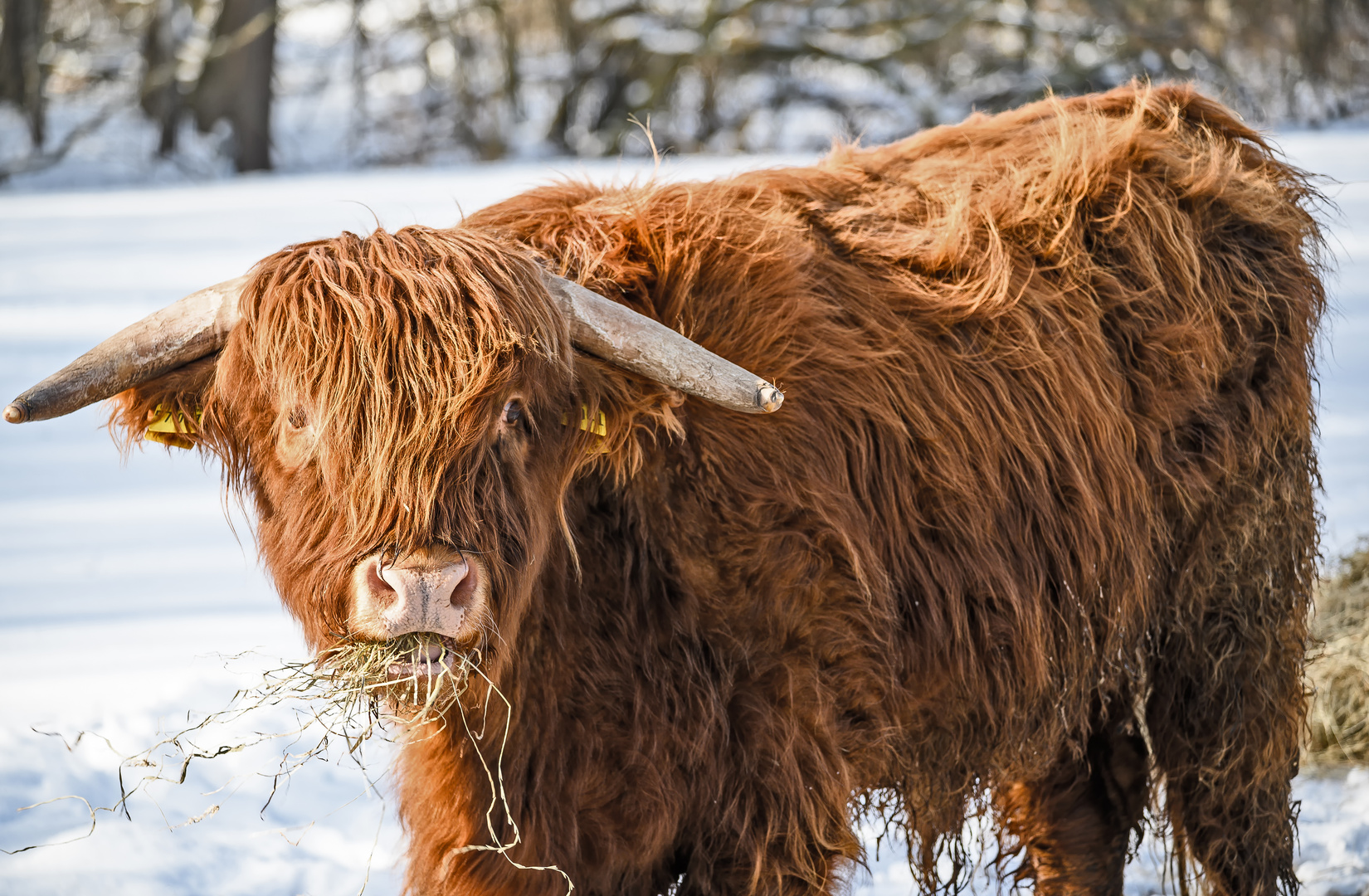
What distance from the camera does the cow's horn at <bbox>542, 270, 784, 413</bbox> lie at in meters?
2.05

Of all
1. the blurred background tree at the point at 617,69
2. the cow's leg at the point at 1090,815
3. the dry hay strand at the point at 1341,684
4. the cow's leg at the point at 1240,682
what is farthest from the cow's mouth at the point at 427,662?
the blurred background tree at the point at 617,69

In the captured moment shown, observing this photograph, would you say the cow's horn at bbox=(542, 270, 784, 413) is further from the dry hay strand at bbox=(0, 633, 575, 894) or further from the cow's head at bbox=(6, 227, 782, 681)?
the dry hay strand at bbox=(0, 633, 575, 894)

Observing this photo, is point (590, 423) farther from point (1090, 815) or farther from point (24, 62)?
point (24, 62)

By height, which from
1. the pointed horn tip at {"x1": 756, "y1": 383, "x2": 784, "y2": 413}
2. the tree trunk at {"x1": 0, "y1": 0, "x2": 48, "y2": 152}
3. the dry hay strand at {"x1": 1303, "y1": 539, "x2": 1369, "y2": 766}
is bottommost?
the tree trunk at {"x1": 0, "y1": 0, "x2": 48, "y2": 152}

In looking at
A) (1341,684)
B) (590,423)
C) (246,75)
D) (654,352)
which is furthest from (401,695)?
(246,75)

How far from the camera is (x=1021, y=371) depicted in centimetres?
280

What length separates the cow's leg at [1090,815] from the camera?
11.1ft

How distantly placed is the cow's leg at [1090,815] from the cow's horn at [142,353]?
2440 millimetres

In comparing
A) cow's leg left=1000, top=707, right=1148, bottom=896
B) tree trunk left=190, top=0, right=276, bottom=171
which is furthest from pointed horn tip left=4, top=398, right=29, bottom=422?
tree trunk left=190, top=0, right=276, bottom=171

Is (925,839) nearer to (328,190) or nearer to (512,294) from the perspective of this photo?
(512,294)

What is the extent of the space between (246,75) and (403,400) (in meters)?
14.2

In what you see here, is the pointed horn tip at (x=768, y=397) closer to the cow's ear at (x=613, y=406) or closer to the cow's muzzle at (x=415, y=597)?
the cow's ear at (x=613, y=406)

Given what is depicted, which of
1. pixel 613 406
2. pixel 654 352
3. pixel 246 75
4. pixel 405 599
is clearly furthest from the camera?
pixel 246 75

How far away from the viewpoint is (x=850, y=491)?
2.53 meters
